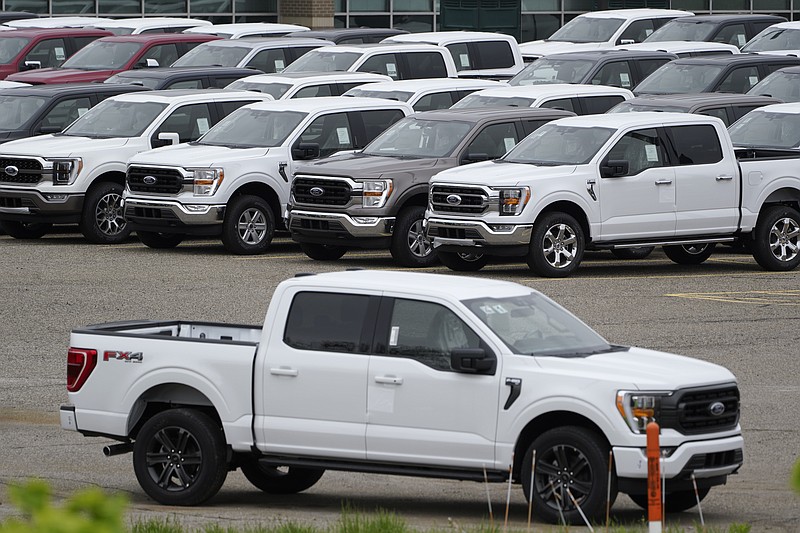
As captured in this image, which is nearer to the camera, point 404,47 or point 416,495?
point 416,495

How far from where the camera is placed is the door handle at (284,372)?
9.35 metres

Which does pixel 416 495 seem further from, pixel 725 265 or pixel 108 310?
pixel 725 265

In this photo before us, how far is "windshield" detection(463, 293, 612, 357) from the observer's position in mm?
9320

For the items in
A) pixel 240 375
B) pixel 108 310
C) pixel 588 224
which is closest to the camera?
pixel 240 375

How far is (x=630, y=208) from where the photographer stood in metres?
19.2

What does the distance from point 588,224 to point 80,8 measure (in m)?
25.6

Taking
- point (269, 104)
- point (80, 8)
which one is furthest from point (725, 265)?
point (80, 8)

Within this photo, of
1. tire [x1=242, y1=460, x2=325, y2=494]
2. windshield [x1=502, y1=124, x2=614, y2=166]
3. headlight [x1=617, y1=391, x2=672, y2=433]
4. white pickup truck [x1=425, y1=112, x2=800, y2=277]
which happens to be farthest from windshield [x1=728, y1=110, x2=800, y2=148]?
headlight [x1=617, y1=391, x2=672, y2=433]

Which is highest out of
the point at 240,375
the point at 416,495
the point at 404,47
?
the point at 404,47

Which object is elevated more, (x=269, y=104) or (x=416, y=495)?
(x=269, y=104)

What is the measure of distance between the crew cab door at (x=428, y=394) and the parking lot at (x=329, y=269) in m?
0.40

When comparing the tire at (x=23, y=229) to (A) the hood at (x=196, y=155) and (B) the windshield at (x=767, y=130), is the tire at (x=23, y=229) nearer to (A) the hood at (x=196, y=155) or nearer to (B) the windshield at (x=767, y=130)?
(A) the hood at (x=196, y=155)

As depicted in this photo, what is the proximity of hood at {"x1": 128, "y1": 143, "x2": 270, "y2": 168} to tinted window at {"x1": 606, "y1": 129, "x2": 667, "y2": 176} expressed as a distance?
187 inches

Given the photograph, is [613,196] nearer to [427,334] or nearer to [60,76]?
[427,334]
